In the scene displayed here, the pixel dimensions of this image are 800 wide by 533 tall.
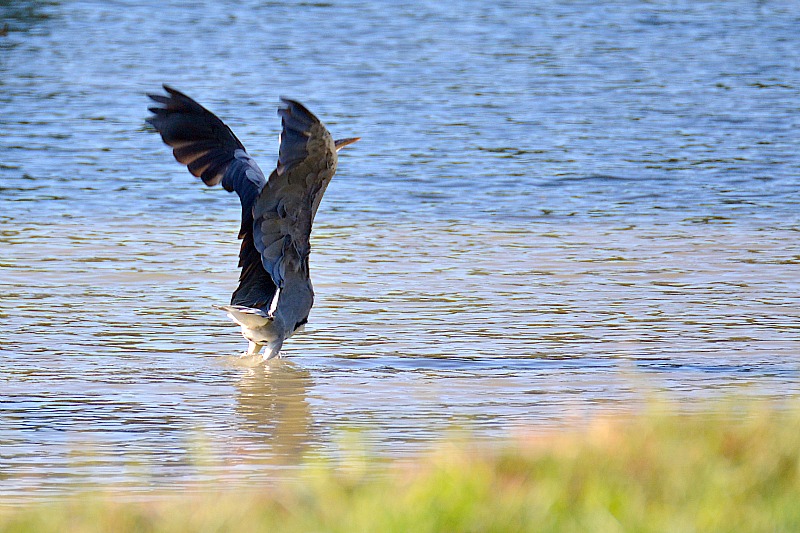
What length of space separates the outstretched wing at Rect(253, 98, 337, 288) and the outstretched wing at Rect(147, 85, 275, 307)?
0.41 meters

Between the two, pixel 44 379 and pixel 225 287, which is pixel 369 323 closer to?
pixel 225 287

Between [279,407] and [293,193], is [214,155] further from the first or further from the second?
[279,407]

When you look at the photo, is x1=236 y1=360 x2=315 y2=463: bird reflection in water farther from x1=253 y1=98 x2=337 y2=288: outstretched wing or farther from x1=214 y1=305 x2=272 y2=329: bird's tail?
x1=253 y1=98 x2=337 y2=288: outstretched wing

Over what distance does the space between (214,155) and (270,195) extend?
1103 millimetres

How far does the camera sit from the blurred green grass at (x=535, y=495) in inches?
145

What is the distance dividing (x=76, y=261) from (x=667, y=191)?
4.33 m

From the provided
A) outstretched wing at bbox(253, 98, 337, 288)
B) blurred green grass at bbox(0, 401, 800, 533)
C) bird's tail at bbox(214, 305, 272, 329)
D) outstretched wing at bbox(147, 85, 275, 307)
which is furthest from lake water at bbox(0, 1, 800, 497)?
blurred green grass at bbox(0, 401, 800, 533)

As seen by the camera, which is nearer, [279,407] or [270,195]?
[270,195]

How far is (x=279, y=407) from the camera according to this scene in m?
6.10

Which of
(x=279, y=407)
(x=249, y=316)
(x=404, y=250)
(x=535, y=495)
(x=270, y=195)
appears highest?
(x=270, y=195)

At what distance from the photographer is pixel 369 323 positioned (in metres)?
7.47

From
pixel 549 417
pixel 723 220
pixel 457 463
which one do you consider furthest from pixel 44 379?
pixel 723 220

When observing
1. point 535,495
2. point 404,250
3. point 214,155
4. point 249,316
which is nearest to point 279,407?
point 249,316

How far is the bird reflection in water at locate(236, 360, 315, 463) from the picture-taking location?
216 inches
